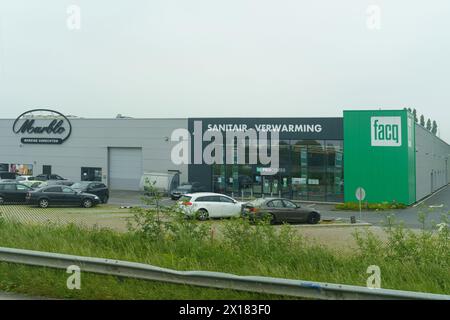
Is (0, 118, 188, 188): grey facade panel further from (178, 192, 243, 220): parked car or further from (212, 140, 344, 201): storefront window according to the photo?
(178, 192, 243, 220): parked car

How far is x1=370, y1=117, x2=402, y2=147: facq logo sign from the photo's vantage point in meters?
38.7

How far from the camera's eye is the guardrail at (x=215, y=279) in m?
4.77

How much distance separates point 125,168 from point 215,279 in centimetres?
4850

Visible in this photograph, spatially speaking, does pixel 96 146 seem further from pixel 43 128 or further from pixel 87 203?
pixel 87 203

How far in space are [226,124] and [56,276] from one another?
133 ft

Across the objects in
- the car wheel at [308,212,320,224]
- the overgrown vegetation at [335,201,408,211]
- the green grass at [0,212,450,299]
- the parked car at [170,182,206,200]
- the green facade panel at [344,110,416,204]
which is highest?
the green facade panel at [344,110,416,204]

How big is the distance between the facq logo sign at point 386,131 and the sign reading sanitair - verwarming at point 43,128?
32.7m

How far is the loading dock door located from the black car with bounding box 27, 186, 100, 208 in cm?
2115

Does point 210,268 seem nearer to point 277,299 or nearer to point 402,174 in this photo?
point 277,299

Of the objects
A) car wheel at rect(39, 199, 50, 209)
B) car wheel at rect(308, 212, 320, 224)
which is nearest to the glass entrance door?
car wheel at rect(308, 212, 320, 224)

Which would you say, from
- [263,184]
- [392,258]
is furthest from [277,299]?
[263,184]

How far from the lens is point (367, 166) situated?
39906mm

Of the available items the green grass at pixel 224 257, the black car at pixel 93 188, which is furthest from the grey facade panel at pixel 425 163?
the green grass at pixel 224 257
